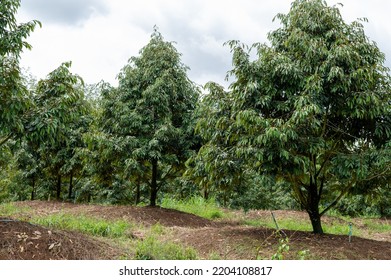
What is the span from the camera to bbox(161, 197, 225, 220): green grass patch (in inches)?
484

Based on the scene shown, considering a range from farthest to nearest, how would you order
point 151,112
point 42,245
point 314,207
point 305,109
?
point 151,112, point 314,207, point 305,109, point 42,245

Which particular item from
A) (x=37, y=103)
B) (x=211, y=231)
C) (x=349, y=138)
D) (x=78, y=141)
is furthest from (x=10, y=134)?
(x=78, y=141)

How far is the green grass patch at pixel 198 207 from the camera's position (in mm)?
12281

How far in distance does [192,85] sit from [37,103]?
5.58m

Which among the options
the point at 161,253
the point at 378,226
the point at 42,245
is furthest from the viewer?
the point at 378,226

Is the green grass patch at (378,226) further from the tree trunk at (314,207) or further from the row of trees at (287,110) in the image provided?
the tree trunk at (314,207)

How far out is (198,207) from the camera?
1302 cm

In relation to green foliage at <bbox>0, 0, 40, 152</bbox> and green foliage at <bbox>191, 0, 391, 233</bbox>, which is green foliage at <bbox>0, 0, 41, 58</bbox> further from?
green foliage at <bbox>191, 0, 391, 233</bbox>

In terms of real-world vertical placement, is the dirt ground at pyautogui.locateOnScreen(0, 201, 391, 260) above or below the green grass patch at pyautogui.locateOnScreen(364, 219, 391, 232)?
below

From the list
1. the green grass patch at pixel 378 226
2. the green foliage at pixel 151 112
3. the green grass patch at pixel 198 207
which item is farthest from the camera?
the green grass patch at pixel 198 207

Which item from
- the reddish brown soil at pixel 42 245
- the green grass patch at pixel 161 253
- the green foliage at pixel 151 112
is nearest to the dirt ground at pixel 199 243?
the reddish brown soil at pixel 42 245

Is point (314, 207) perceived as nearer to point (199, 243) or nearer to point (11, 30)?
point (199, 243)

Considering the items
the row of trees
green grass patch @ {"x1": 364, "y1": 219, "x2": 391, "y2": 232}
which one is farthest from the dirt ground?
green grass patch @ {"x1": 364, "y1": 219, "x2": 391, "y2": 232}

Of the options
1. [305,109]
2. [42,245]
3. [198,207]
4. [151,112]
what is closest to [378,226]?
[198,207]
